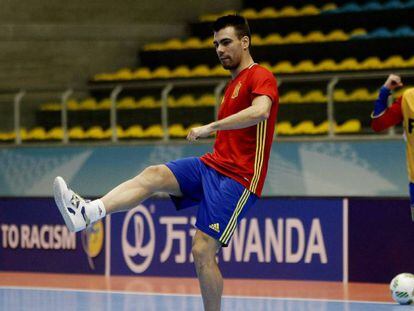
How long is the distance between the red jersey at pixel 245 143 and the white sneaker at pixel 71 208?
0.89m

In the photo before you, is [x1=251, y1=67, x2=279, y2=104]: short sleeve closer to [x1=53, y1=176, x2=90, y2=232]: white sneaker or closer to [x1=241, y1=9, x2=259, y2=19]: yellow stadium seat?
[x1=53, y1=176, x2=90, y2=232]: white sneaker

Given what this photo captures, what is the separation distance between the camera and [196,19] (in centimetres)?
2025

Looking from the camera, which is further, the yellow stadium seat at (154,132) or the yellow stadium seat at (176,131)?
the yellow stadium seat at (154,132)

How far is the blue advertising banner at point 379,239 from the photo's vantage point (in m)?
11.5

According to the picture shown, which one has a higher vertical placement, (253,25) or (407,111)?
(253,25)

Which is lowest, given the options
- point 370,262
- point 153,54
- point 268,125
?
point 370,262

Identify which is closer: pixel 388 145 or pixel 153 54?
pixel 388 145

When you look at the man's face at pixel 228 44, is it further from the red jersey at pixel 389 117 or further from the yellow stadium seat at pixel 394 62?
the yellow stadium seat at pixel 394 62

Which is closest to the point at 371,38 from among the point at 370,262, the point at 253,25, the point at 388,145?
the point at 253,25

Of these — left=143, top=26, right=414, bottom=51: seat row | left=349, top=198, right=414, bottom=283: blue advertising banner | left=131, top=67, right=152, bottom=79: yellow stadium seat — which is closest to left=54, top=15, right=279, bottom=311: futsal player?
left=349, top=198, right=414, bottom=283: blue advertising banner

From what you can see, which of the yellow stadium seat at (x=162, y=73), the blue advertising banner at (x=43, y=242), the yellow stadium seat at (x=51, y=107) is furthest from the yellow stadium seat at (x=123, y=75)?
the blue advertising banner at (x=43, y=242)

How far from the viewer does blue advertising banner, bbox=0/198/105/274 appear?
12656mm

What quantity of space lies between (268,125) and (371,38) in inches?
402

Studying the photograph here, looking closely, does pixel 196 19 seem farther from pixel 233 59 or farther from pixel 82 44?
pixel 233 59
